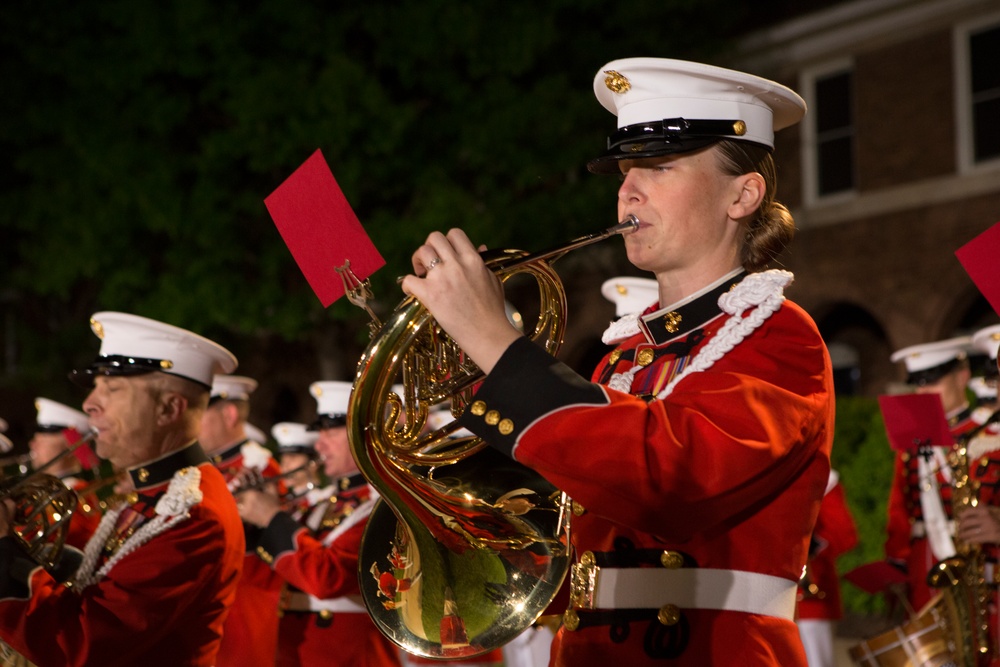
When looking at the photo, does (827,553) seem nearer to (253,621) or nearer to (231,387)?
(253,621)

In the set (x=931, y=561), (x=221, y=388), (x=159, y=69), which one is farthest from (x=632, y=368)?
(x=159, y=69)

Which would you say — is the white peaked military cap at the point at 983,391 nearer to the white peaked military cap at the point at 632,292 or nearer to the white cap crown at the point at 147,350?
the white peaked military cap at the point at 632,292

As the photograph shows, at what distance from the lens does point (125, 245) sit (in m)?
17.3

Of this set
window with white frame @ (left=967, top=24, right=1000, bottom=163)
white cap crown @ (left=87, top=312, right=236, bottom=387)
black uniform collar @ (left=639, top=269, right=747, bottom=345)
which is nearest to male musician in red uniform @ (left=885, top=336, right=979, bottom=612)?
white cap crown @ (left=87, top=312, right=236, bottom=387)

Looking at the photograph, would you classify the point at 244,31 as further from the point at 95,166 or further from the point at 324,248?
the point at 324,248

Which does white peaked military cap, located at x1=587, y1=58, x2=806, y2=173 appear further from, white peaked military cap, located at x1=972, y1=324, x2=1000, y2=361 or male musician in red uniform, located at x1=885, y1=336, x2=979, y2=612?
white peaked military cap, located at x1=972, y1=324, x2=1000, y2=361

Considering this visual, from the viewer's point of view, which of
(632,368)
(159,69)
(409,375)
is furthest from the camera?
(159,69)

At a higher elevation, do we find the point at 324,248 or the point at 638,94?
the point at 638,94

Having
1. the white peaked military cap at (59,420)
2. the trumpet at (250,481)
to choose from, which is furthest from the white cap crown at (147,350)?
the white peaked military cap at (59,420)

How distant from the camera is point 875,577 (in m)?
7.64

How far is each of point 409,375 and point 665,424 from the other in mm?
667

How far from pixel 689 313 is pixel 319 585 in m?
3.76

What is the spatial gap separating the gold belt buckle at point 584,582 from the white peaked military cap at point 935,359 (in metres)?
7.05

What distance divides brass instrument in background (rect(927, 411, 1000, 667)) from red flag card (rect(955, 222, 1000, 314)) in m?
2.60
